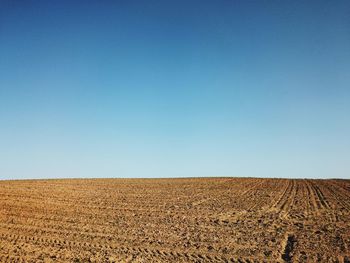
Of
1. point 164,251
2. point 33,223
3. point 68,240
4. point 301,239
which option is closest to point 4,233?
point 33,223

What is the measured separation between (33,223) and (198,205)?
28.8 ft

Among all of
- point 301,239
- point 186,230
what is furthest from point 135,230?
point 301,239

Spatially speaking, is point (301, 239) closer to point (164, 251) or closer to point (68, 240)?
point (164, 251)

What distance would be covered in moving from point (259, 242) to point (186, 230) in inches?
117

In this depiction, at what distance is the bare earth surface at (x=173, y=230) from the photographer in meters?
10.7

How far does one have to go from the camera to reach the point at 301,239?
40.7ft

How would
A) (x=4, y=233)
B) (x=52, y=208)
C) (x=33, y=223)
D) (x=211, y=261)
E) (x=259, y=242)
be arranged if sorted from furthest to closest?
(x=52, y=208), (x=33, y=223), (x=4, y=233), (x=259, y=242), (x=211, y=261)

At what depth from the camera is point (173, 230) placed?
13719mm

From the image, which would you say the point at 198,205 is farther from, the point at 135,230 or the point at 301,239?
the point at 301,239

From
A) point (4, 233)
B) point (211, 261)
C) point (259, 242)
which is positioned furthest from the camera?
point (4, 233)

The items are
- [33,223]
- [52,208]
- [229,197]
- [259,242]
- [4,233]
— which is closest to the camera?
[259,242]

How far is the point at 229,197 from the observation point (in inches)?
930

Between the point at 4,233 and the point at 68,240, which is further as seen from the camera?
the point at 4,233

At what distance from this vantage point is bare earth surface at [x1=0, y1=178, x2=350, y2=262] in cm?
1070
